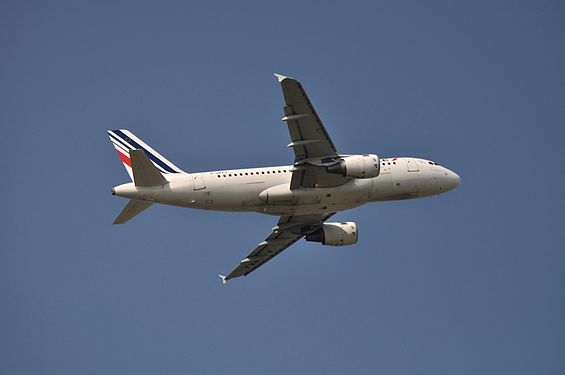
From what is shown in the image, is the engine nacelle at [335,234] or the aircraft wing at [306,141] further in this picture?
the engine nacelle at [335,234]

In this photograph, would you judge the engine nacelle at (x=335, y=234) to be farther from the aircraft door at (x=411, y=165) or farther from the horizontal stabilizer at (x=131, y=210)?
the horizontal stabilizer at (x=131, y=210)

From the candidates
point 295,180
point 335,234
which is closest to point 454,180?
point 335,234

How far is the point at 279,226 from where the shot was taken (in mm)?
62062

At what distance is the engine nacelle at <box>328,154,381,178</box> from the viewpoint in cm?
5306

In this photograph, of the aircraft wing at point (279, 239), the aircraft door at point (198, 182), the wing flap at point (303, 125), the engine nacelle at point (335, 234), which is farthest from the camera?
the aircraft wing at point (279, 239)

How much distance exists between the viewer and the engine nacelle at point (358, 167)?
53.1 m

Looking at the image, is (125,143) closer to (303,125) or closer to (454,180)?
(303,125)

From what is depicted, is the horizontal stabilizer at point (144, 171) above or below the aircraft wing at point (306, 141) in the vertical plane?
below

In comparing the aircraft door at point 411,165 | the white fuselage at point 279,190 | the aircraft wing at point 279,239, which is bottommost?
the aircraft wing at point 279,239

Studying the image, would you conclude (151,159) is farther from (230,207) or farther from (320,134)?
(320,134)

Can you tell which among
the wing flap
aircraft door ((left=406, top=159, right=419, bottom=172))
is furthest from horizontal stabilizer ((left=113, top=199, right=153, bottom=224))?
aircraft door ((left=406, top=159, right=419, bottom=172))

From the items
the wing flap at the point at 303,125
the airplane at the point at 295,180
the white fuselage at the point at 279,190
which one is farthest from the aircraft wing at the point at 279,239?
the wing flap at the point at 303,125

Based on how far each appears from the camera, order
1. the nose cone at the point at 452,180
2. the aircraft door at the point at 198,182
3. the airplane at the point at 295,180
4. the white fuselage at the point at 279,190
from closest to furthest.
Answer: the airplane at the point at 295,180 < the white fuselage at the point at 279,190 < the aircraft door at the point at 198,182 < the nose cone at the point at 452,180

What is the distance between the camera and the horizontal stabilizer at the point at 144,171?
166ft
